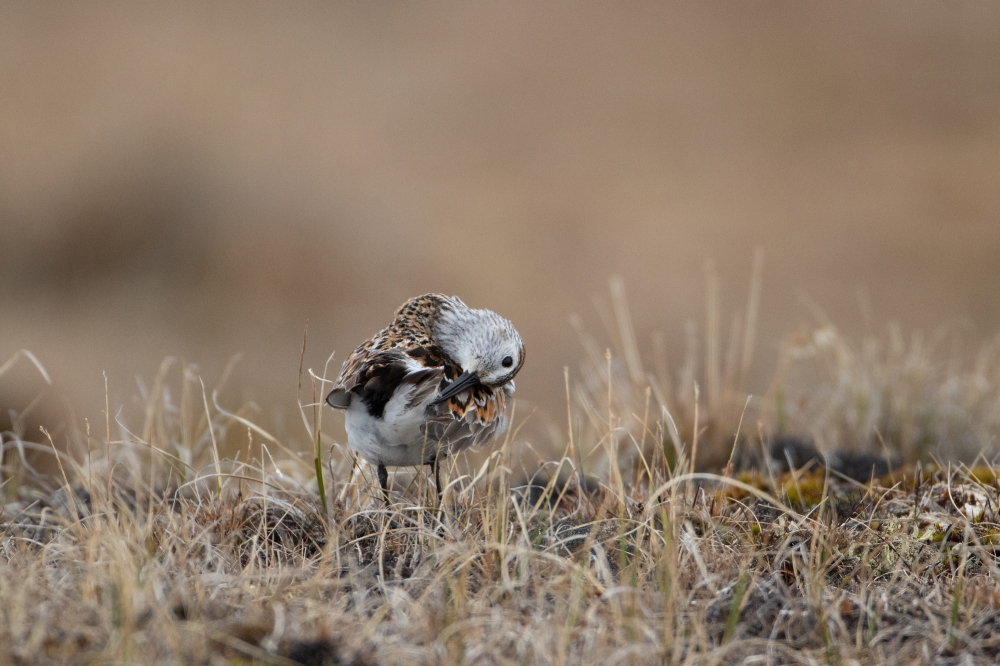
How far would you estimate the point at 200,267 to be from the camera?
50.4ft

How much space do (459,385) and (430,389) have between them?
0.53ft

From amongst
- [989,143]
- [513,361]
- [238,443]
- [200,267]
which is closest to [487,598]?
[513,361]

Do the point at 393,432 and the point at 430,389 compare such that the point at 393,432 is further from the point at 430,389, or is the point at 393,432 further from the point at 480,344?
the point at 480,344

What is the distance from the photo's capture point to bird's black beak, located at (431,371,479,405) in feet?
12.0

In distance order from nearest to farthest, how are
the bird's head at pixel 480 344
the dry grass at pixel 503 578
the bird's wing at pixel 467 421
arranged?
the dry grass at pixel 503 578 < the bird's wing at pixel 467 421 < the bird's head at pixel 480 344

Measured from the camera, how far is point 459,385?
3736 mm

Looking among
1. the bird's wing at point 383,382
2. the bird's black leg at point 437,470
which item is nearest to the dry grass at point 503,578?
the bird's black leg at point 437,470

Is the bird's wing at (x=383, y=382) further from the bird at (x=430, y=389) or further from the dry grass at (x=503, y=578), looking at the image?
the dry grass at (x=503, y=578)

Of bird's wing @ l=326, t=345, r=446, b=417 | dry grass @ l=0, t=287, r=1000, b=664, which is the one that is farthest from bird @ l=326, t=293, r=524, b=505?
dry grass @ l=0, t=287, r=1000, b=664

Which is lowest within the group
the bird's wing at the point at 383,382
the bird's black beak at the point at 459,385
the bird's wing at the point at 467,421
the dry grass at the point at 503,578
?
the dry grass at the point at 503,578

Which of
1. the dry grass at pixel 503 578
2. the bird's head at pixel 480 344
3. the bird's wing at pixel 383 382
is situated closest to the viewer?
the dry grass at pixel 503 578

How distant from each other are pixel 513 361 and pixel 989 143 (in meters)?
15.1

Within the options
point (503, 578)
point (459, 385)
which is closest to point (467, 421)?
point (459, 385)

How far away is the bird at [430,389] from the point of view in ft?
11.9
